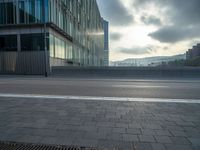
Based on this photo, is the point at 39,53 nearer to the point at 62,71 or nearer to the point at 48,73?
the point at 48,73

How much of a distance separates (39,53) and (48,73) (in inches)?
141

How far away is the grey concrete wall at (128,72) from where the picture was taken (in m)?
20.6

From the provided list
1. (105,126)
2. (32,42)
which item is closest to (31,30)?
(32,42)

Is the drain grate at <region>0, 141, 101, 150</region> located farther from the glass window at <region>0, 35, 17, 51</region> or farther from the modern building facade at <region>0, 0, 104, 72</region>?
the glass window at <region>0, 35, 17, 51</region>

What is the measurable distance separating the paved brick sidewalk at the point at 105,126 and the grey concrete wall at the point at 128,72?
15.1m

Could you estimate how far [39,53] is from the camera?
997 inches

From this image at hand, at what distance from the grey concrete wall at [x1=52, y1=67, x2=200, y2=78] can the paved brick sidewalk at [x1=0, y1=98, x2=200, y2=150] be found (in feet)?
49.4

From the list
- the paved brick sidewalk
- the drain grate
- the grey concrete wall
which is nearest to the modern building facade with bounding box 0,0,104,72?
the grey concrete wall

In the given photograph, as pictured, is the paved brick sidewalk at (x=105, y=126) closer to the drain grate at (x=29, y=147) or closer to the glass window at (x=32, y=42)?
the drain grate at (x=29, y=147)

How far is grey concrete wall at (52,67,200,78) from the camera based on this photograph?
20562 millimetres

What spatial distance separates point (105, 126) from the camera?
4438mm

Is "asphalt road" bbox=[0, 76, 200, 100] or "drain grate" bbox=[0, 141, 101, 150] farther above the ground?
"asphalt road" bbox=[0, 76, 200, 100]

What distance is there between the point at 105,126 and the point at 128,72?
57.1 feet

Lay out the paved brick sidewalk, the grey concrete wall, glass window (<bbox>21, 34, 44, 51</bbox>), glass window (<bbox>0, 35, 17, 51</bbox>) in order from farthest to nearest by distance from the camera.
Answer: glass window (<bbox>0, 35, 17, 51</bbox>) < glass window (<bbox>21, 34, 44, 51</bbox>) < the grey concrete wall < the paved brick sidewalk
